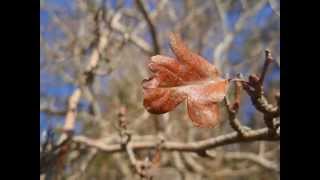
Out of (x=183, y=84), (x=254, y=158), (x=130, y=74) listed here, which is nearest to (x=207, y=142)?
(x=183, y=84)

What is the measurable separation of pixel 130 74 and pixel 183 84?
5.05 m

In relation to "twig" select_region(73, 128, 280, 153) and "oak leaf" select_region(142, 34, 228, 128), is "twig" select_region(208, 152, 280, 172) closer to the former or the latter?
"twig" select_region(73, 128, 280, 153)

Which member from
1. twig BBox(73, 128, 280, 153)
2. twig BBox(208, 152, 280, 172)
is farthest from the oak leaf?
twig BBox(208, 152, 280, 172)

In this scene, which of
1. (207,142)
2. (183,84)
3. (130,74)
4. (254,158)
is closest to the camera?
(183,84)

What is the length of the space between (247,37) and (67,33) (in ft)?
7.50

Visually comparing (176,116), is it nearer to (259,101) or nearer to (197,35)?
(197,35)

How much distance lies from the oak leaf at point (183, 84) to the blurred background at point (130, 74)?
119cm

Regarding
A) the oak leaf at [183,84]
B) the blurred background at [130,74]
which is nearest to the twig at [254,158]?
the blurred background at [130,74]

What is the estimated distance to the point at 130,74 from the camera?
5.94 metres

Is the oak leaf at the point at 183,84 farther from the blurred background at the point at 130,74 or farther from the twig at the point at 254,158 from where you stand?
the twig at the point at 254,158

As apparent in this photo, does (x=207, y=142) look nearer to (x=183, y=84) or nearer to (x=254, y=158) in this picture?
(x=183, y=84)

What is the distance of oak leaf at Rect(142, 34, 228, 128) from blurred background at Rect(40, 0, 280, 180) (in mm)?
1193

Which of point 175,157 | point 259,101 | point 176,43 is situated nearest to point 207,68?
point 176,43
